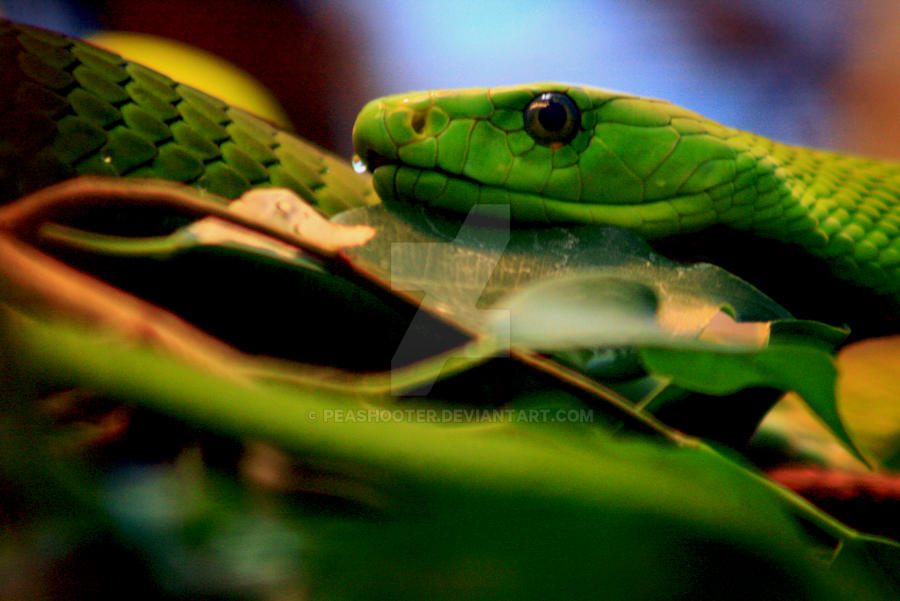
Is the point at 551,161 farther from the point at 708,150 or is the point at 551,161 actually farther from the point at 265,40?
the point at 265,40

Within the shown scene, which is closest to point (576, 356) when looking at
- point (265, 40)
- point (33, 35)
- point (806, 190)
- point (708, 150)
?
point (708, 150)

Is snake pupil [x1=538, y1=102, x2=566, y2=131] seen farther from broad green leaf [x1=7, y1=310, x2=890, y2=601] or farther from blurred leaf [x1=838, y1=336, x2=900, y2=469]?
broad green leaf [x1=7, y1=310, x2=890, y2=601]

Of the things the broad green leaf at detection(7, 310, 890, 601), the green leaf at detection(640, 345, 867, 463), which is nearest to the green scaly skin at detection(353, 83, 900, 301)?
the green leaf at detection(640, 345, 867, 463)

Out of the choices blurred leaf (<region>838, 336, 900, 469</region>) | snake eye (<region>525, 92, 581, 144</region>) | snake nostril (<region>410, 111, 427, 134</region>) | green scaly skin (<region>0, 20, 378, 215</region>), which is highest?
snake eye (<region>525, 92, 581, 144</region>)

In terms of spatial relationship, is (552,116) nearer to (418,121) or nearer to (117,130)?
(418,121)

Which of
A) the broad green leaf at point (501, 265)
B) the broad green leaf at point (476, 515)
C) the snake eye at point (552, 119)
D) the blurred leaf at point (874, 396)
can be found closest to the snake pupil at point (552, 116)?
the snake eye at point (552, 119)

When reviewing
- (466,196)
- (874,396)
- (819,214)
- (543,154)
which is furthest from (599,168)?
(874,396)

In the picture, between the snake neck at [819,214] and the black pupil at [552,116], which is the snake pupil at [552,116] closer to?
the black pupil at [552,116]
